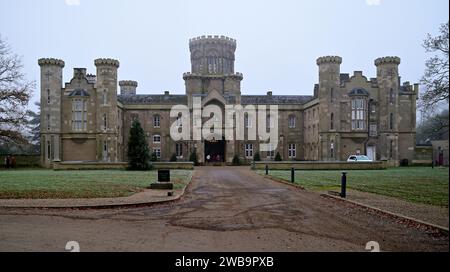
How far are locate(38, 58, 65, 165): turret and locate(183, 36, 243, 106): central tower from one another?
18.0 metres

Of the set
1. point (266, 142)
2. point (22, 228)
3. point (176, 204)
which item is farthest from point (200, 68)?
point (22, 228)

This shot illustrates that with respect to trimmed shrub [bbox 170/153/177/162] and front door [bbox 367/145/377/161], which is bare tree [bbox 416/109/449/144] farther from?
trimmed shrub [bbox 170/153/177/162]

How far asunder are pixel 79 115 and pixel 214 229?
45.3 meters

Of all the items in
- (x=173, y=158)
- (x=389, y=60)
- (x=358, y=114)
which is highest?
(x=389, y=60)

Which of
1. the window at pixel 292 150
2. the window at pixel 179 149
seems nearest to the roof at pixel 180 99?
the window at pixel 179 149

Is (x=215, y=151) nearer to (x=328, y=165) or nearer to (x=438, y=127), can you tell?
(x=328, y=165)

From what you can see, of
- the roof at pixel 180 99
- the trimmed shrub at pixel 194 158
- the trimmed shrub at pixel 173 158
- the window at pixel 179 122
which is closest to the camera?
the trimmed shrub at pixel 194 158

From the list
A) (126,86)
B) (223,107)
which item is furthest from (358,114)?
(126,86)

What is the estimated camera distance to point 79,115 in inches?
2068

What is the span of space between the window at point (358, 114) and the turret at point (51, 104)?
36.0 meters

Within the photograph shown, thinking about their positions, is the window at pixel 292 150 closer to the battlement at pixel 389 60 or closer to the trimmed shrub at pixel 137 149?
the battlement at pixel 389 60

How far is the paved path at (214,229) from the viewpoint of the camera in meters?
8.94

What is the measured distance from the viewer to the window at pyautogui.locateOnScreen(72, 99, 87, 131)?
52.4 m
